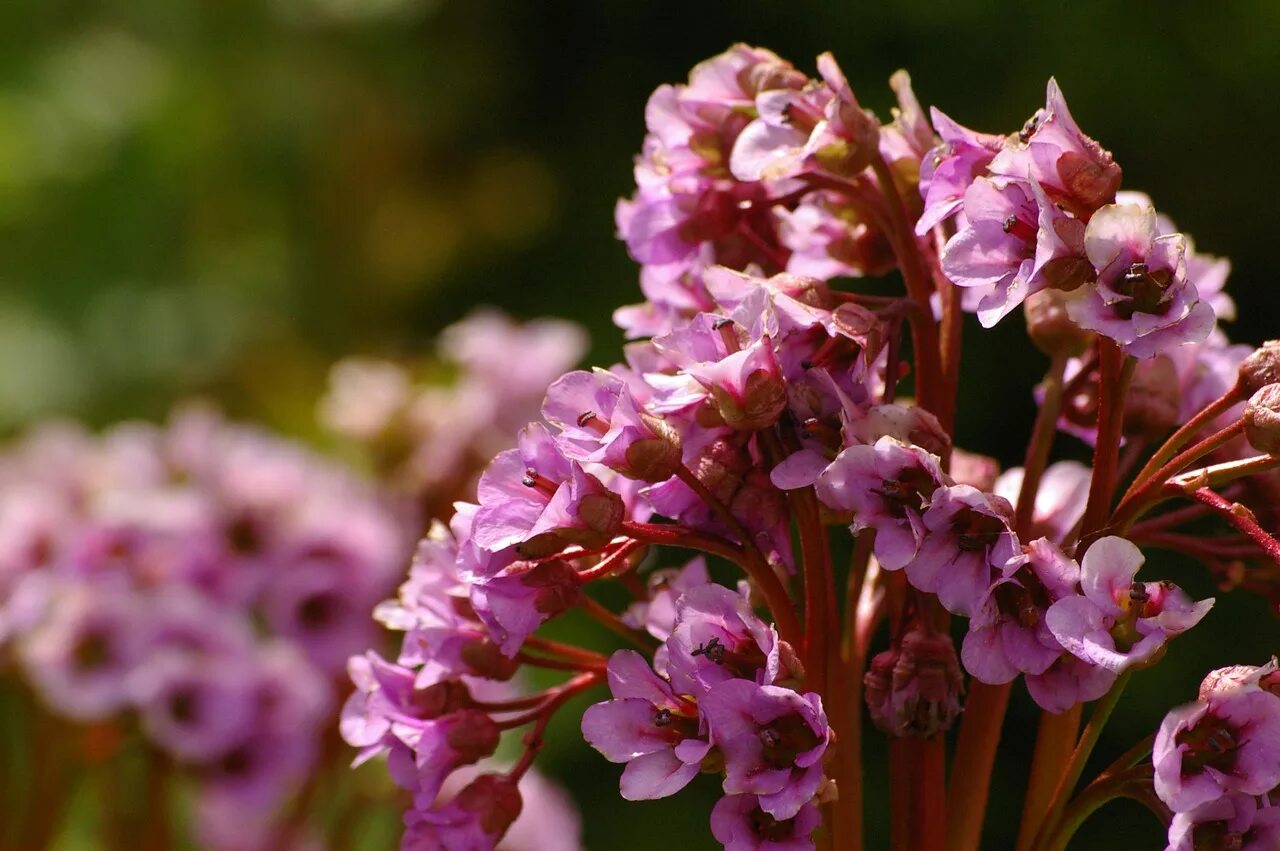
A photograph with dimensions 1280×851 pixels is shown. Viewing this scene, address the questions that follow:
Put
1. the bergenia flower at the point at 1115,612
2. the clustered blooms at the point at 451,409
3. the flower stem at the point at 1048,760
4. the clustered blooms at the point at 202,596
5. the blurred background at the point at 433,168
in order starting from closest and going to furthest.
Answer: the bergenia flower at the point at 1115,612, the flower stem at the point at 1048,760, the clustered blooms at the point at 202,596, the clustered blooms at the point at 451,409, the blurred background at the point at 433,168

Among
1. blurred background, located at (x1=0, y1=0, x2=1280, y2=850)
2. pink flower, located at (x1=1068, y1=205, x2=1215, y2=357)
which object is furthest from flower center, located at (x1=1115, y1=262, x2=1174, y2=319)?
blurred background, located at (x1=0, y1=0, x2=1280, y2=850)

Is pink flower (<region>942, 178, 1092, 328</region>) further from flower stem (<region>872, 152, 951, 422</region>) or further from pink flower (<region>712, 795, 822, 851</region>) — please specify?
pink flower (<region>712, 795, 822, 851</region>)

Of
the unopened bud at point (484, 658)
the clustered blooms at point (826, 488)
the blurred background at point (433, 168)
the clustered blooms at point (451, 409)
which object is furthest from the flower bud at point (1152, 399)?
the blurred background at point (433, 168)

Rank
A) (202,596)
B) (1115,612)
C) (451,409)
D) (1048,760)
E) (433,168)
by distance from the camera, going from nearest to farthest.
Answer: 1. (1115,612)
2. (1048,760)
3. (202,596)
4. (451,409)
5. (433,168)

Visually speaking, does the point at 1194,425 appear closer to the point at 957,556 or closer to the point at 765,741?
the point at 957,556

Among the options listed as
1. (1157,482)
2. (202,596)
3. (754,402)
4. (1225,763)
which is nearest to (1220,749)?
(1225,763)

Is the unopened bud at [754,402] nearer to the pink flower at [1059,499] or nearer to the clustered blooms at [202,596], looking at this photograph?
the pink flower at [1059,499]
